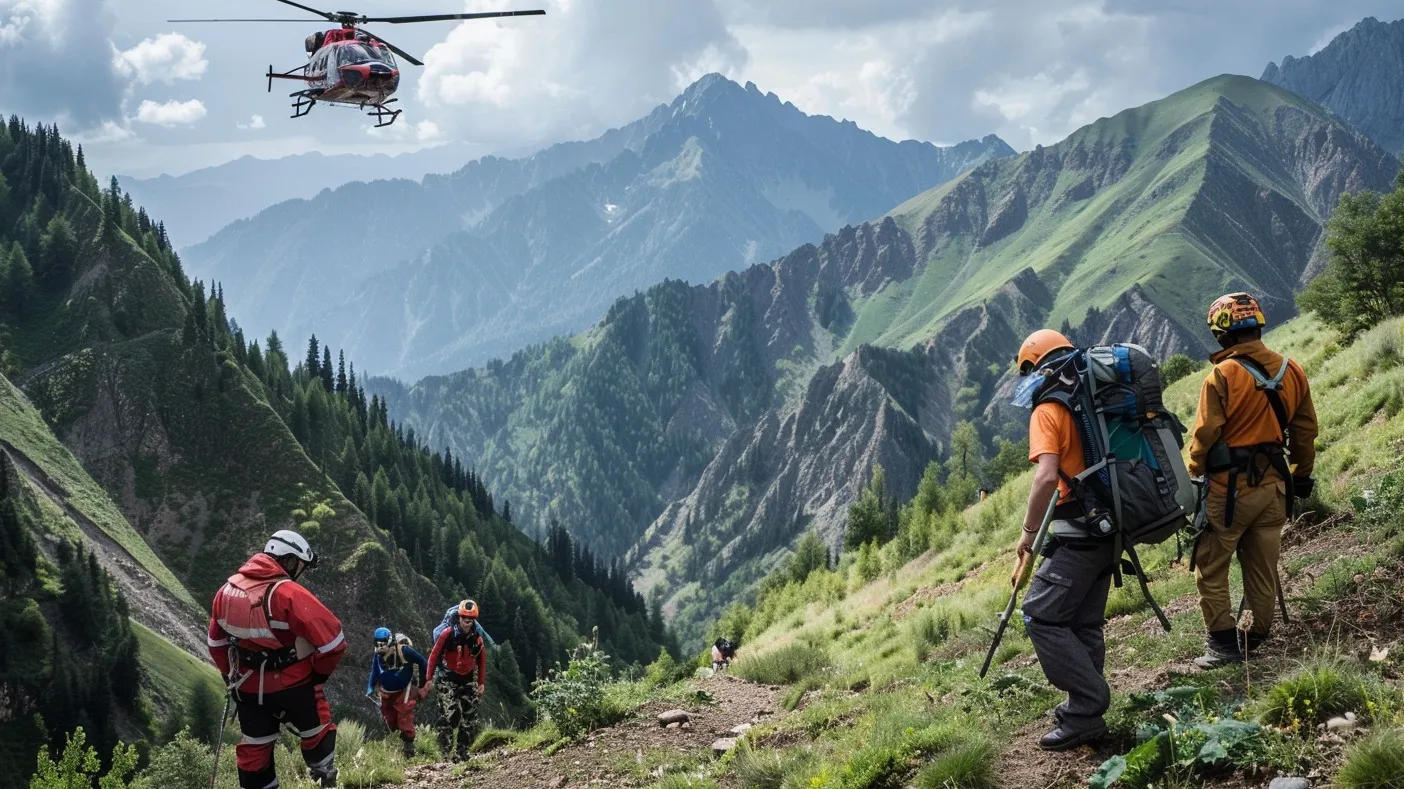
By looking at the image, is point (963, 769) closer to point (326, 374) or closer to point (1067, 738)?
point (1067, 738)

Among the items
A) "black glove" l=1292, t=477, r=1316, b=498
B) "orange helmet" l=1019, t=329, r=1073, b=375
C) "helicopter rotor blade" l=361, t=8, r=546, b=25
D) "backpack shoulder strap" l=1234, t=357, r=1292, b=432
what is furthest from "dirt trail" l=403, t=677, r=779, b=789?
"helicopter rotor blade" l=361, t=8, r=546, b=25

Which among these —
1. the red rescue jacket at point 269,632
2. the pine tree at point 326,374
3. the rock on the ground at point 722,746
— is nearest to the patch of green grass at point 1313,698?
the rock on the ground at point 722,746

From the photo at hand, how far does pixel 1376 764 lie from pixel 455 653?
13.9 meters

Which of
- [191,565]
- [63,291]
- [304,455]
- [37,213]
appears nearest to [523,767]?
[191,565]

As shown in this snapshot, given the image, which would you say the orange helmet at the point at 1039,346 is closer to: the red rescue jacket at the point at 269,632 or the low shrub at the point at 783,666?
the red rescue jacket at the point at 269,632

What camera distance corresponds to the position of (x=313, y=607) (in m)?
9.48

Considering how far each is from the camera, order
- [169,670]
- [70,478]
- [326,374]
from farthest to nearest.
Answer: [326,374] → [70,478] → [169,670]

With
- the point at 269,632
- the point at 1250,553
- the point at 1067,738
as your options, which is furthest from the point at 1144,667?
the point at 269,632

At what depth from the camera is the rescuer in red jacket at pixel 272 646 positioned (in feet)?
30.9

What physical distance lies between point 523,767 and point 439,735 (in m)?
4.52

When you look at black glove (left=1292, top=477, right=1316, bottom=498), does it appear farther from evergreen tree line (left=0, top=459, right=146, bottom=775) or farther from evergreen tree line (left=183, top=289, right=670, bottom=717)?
evergreen tree line (left=183, top=289, right=670, bottom=717)

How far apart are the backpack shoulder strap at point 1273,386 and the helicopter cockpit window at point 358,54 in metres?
32.4

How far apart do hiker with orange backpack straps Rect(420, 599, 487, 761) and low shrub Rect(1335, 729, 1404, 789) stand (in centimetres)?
1312

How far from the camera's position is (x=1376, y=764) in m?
5.21
